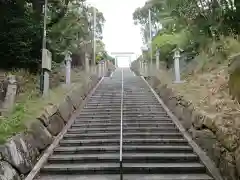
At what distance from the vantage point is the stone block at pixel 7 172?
16.6ft

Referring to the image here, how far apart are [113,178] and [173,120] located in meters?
3.75

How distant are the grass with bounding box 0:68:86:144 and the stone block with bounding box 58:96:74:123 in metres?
0.15

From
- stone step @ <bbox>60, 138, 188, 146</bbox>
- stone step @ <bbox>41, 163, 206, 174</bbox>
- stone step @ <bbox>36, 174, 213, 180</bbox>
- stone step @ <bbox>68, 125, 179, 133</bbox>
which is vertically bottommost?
stone step @ <bbox>36, 174, 213, 180</bbox>

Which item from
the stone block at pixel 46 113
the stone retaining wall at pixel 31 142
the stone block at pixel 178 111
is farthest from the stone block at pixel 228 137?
the stone block at pixel 46 113

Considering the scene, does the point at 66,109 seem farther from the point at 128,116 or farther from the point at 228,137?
the point at 228,137

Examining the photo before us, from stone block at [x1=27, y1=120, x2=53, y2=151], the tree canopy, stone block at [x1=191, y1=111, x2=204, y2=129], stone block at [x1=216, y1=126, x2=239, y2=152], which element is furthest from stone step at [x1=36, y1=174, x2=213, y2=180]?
the tree canopy

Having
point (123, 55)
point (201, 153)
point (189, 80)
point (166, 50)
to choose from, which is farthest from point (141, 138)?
point (123, 55)

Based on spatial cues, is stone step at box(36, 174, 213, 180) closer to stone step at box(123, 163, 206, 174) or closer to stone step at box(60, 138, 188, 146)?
stone step at box(123, 163, 206, 174)

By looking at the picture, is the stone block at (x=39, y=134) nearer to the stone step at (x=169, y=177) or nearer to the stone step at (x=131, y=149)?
the stone step at (x=131, y=149)

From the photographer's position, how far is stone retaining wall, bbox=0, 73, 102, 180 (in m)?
5.35

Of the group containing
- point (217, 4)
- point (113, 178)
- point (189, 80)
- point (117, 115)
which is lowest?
point (113, 178)

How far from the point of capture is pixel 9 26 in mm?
11195

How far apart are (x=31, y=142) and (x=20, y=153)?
64cm

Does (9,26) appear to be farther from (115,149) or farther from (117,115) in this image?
(115,149)
